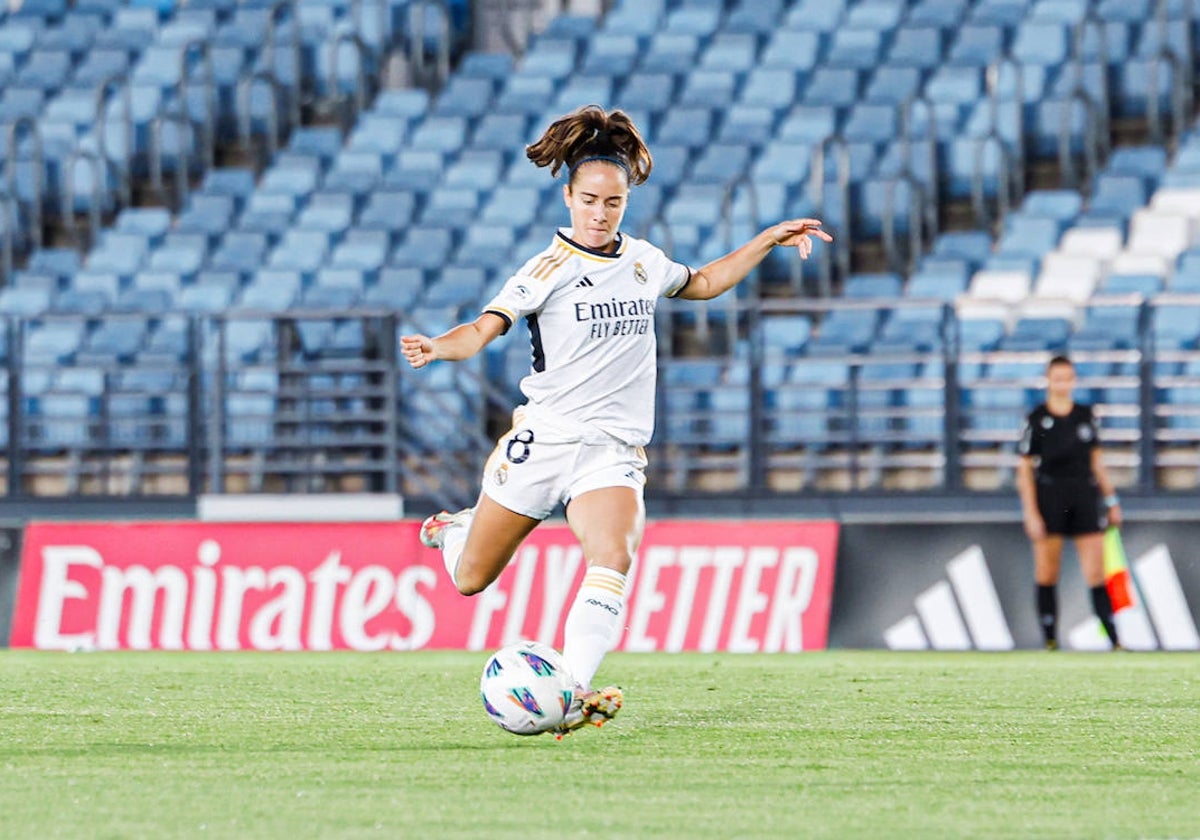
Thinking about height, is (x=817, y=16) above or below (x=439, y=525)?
above

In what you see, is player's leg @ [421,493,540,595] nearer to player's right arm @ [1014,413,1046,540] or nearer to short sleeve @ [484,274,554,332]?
short sleeve @ [484,274,554,332]

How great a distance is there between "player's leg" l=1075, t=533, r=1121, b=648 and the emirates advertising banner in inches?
58.0

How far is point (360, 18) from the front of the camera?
22.6 m

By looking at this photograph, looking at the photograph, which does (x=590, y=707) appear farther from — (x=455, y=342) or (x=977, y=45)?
(x=977, y=45)

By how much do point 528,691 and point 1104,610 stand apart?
24.0 ft

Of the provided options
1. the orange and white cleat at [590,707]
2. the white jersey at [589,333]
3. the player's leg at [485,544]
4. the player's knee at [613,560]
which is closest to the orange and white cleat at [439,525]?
the player's leg at [485,544]

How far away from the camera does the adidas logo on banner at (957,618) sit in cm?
1341

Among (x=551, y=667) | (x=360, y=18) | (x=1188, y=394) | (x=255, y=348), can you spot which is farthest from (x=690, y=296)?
(x=360, y=18)

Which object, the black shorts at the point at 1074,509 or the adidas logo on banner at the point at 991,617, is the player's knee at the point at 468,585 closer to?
the adidas logo on banner at the point at 991,617

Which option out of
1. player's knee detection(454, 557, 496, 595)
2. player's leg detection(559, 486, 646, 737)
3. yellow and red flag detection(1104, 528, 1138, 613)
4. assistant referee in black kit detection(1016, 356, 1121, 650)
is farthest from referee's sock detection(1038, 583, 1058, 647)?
player's leg detection(559, 486, 646, 737)

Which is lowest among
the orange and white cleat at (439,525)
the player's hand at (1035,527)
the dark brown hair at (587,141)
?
the player's hand at (1035,527)

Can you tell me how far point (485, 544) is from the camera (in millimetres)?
7434

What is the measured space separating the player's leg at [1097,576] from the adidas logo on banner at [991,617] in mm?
176

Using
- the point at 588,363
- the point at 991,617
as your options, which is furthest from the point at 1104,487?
the point at 588,363
